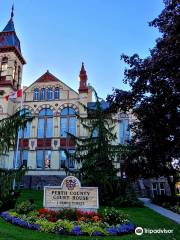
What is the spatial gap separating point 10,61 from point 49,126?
1261cm

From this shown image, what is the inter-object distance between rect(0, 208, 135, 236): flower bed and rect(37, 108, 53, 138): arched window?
83.7 ft

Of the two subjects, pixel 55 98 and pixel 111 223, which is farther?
pixel 55 98

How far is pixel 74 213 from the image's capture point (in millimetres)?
14445

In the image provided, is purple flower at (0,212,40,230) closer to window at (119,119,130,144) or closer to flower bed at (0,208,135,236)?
flower bed at (0,208,135,236)

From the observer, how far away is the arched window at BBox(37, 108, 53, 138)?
40656 mm

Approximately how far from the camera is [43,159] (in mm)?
39781

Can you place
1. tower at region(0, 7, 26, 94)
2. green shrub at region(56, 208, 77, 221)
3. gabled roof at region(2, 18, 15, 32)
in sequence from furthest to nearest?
gabled roof at region(2, 18, 15, 32) → tower at region(0, 7, 26, 94) → green shrub at region(56, 208, 77, 221)

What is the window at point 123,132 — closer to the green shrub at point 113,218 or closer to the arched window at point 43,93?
the arched window at point 43,93

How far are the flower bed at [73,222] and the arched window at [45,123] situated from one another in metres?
25.5

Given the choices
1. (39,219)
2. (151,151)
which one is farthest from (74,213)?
(151,151)

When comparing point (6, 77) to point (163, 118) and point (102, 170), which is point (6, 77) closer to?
point (102, 170)

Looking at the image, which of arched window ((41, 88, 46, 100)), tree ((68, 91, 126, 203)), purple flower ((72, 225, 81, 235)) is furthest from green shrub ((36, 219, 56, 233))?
arched window ((41, 88, 46, 100))

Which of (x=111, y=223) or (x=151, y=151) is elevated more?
(x=151, y=151)

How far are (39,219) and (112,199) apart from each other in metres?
11.4
